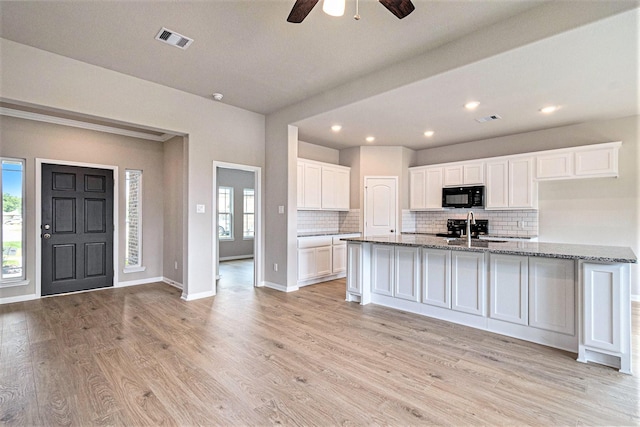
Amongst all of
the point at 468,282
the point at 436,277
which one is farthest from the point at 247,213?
the point at 468,282

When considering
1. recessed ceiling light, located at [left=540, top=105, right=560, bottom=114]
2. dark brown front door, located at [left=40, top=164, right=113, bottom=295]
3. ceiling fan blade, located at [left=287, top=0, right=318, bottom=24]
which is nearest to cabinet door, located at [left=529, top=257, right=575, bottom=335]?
recessed ceiling light, located at [left=540, top=105, right=560, bottom=114]

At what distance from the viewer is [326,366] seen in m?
2.61

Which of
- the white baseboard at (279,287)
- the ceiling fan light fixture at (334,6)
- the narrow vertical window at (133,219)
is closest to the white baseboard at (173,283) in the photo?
the narrow vertical window at (133,219)

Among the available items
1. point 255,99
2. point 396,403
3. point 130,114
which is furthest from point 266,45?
point 396,403

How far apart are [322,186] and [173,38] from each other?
361 centimetres

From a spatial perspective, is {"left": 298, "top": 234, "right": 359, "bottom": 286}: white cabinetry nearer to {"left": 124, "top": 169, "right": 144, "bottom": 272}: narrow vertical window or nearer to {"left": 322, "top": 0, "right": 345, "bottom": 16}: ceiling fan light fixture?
{"left": 124, "top": 169, "right": 144, "bottom": 272}: narrow vertical window

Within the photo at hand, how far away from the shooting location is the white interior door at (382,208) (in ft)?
21.6

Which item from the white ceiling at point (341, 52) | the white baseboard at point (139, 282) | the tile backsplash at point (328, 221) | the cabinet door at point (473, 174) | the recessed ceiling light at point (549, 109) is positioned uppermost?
the white ceiling at point (341, 52)

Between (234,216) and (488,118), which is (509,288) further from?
(234,216)

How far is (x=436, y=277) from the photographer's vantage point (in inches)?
149

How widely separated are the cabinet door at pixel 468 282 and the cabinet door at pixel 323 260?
2608 millimetres

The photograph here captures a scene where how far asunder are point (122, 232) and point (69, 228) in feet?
2.41

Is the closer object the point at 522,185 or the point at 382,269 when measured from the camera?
the point at 382,269

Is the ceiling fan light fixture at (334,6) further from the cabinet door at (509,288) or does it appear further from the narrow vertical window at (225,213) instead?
the narrow vertical window at (225,213)
